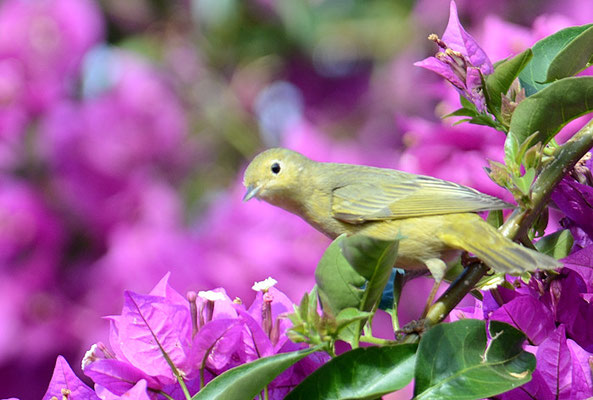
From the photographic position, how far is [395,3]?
279 centimetres

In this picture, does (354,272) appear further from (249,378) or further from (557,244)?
(557,244)

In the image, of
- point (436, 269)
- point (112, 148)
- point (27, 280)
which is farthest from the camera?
point (112, 148)

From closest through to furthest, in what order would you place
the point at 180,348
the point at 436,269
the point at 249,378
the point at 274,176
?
the point at 249,378 < the point at 180,348 < the point at 436,269 < the point at 274,176

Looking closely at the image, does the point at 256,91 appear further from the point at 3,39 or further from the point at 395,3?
the point at 3,39

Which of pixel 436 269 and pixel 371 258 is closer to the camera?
pixel 371 258

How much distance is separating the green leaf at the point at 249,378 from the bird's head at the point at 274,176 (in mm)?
799

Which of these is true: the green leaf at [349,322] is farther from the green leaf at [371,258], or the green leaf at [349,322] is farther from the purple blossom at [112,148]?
the purple blossom at [112,148]

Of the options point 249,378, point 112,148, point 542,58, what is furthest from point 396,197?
point 112,148

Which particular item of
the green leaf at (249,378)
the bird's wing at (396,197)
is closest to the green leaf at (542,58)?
the bird's wing at (396,197)

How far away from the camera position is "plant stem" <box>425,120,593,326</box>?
0.71 meters

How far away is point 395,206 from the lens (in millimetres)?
1226

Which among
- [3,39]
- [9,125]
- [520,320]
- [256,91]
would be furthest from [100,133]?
[520,320]

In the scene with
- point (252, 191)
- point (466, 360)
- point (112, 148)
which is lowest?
point (466, 360)

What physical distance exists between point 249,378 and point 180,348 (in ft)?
0.41
